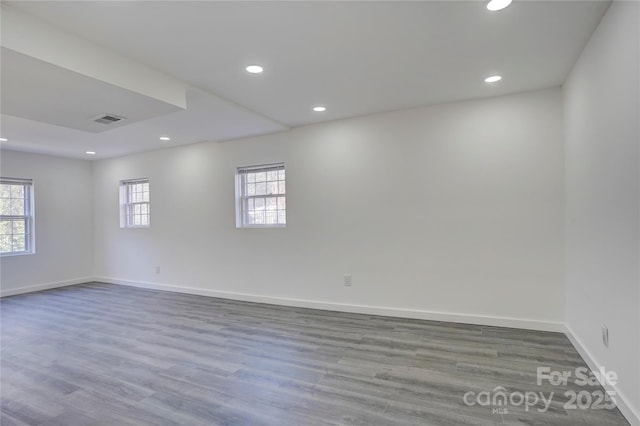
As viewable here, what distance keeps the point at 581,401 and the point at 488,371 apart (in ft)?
1.90

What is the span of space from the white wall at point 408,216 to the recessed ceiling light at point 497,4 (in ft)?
5.67

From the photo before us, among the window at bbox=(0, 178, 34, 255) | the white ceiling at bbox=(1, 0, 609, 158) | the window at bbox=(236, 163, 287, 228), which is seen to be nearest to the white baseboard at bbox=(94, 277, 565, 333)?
the window at bbox=(236, 163, 287, 228)

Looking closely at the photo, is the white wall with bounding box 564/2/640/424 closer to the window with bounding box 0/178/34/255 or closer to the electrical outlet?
the electrical outlet

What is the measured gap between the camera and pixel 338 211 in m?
4.39

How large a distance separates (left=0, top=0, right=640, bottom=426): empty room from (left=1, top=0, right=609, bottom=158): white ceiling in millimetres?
20

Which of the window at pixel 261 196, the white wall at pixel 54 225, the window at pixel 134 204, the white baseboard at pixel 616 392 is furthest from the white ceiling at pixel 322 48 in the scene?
the white wall at pixel 54 225

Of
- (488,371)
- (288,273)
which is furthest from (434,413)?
(288,273)

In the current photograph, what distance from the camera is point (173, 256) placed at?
19.0ft

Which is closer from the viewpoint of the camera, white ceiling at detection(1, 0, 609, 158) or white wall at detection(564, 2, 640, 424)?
white wall at detection(564, 2, 640, 424)

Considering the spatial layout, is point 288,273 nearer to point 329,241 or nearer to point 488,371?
point 329,241

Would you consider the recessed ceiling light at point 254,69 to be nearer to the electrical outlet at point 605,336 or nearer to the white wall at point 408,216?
the white wall at point 408,216

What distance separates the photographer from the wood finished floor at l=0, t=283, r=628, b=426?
A: 2104mm

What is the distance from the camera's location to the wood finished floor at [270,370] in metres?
2.10

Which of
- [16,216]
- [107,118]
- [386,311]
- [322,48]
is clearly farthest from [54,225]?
[322,48]
